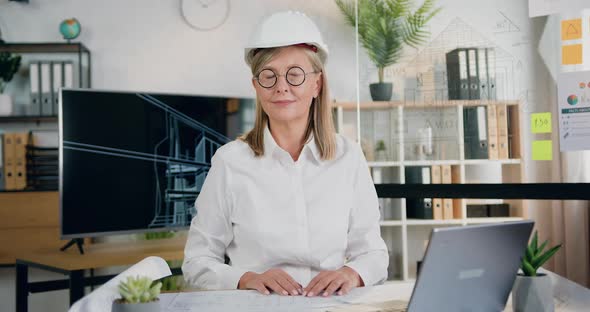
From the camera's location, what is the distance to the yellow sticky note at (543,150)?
2289mm

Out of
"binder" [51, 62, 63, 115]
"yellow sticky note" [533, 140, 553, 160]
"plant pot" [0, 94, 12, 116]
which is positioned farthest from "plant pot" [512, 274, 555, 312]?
"plant pot" [0, 94, 12, 116]

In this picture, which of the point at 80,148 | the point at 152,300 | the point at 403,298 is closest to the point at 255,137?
the point at 403,298

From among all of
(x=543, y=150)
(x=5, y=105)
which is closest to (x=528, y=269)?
(x=543, y=150)

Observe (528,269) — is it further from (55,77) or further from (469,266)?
(55,77)

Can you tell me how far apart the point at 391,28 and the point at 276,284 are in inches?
65.0

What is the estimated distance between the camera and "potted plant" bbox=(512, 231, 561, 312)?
3.92 ft

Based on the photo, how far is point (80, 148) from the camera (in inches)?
127

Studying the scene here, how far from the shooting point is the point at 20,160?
12.5 ft

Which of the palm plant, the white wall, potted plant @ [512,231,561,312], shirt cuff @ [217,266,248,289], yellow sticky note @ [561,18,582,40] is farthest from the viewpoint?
the white wall

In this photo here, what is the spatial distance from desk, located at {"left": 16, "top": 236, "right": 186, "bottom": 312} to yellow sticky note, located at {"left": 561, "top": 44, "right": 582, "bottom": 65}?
1.97 m

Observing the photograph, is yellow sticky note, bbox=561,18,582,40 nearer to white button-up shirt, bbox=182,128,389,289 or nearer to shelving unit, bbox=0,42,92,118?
white button-up shirt, bbox=182,128,389,289

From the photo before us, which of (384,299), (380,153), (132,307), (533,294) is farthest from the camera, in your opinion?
(380,153)

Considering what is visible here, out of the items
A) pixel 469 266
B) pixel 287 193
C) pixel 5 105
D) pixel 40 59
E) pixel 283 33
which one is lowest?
pixel 469 266

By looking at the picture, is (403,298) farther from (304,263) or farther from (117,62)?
(117,62)
